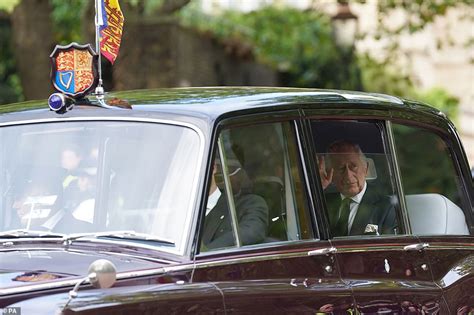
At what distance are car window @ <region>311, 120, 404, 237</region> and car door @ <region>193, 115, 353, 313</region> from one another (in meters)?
0.19

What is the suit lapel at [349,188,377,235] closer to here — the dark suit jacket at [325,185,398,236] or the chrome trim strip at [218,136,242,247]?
the dark suit jacket at [325,185,398,236]

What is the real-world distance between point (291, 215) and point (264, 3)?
1696 centimetres

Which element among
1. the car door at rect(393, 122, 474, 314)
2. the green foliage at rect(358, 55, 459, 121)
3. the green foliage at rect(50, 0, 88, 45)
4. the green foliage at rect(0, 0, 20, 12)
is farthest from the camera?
the green foliage at rect(358, 55, 459, 121)

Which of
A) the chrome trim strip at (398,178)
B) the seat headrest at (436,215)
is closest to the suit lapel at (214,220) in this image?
the chrome trim strip at (398,178)

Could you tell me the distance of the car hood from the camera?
4602 mm

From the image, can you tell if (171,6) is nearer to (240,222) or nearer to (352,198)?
(352,198)

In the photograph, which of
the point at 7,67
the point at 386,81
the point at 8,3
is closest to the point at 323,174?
the point at 8,3

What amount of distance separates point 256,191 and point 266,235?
202 millimetres

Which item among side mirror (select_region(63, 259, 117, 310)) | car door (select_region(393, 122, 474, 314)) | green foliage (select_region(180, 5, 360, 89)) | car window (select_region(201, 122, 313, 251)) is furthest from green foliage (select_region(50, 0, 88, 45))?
side mirror (select_region(63, 259, 117, 310))

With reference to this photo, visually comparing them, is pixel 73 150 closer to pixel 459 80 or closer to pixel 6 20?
pixel 6 20

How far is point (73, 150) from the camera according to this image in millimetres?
5414

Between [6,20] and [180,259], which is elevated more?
[6,20]

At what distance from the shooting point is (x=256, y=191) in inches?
219

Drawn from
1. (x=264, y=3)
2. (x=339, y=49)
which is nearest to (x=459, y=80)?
(x=264, y=3)
